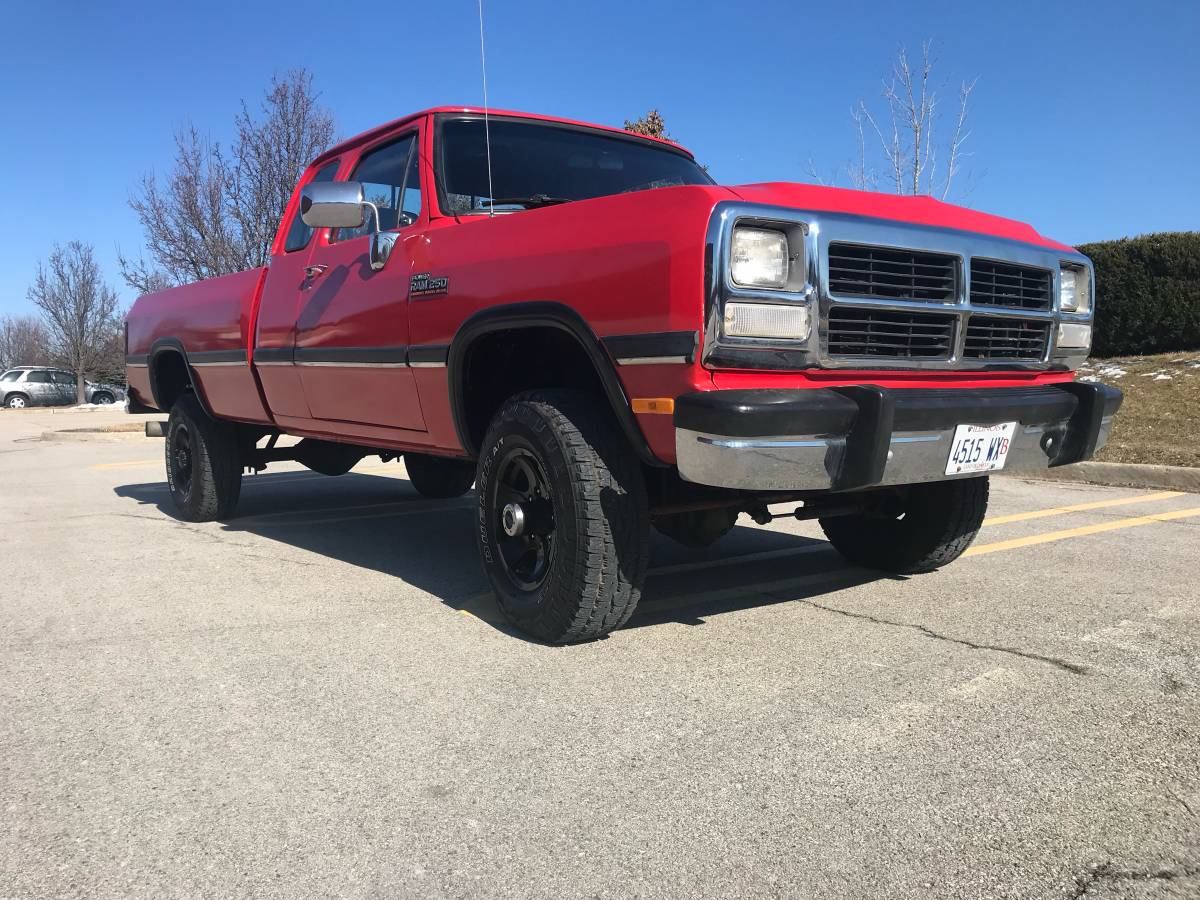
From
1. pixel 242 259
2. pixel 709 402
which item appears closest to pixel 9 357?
pixel 242 259

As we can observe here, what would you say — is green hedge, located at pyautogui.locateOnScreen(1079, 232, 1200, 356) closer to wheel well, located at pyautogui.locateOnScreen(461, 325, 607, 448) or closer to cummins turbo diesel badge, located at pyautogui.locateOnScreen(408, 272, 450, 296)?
wheel well, located at pyautogui.locateOnScreen(461, 325, 607, 448)

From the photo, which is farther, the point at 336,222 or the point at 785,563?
the point at 785,563

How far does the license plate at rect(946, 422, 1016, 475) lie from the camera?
315 cm

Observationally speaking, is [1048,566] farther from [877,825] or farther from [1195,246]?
[1195,246]

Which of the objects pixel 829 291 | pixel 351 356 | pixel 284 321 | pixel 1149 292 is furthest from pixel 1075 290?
pixel 1149 292

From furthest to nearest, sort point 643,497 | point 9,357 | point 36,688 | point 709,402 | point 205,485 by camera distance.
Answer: point 9,357 → point 205,485 → point 643,497 → point 36,688 → point 709,402

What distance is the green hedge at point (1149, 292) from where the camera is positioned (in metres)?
13.1

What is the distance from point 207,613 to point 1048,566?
3.84 m

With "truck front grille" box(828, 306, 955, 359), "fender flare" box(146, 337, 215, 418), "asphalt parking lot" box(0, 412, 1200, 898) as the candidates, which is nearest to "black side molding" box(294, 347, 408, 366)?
"asphalt parking lot" box(0, 412, 1200, 898)

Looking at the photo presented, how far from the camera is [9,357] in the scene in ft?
237

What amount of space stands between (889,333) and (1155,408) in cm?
874

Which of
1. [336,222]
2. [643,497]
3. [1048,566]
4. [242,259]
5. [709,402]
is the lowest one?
[1048,566]

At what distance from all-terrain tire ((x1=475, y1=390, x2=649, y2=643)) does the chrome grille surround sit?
59 centimetres

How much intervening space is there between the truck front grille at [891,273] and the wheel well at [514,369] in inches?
40.3
